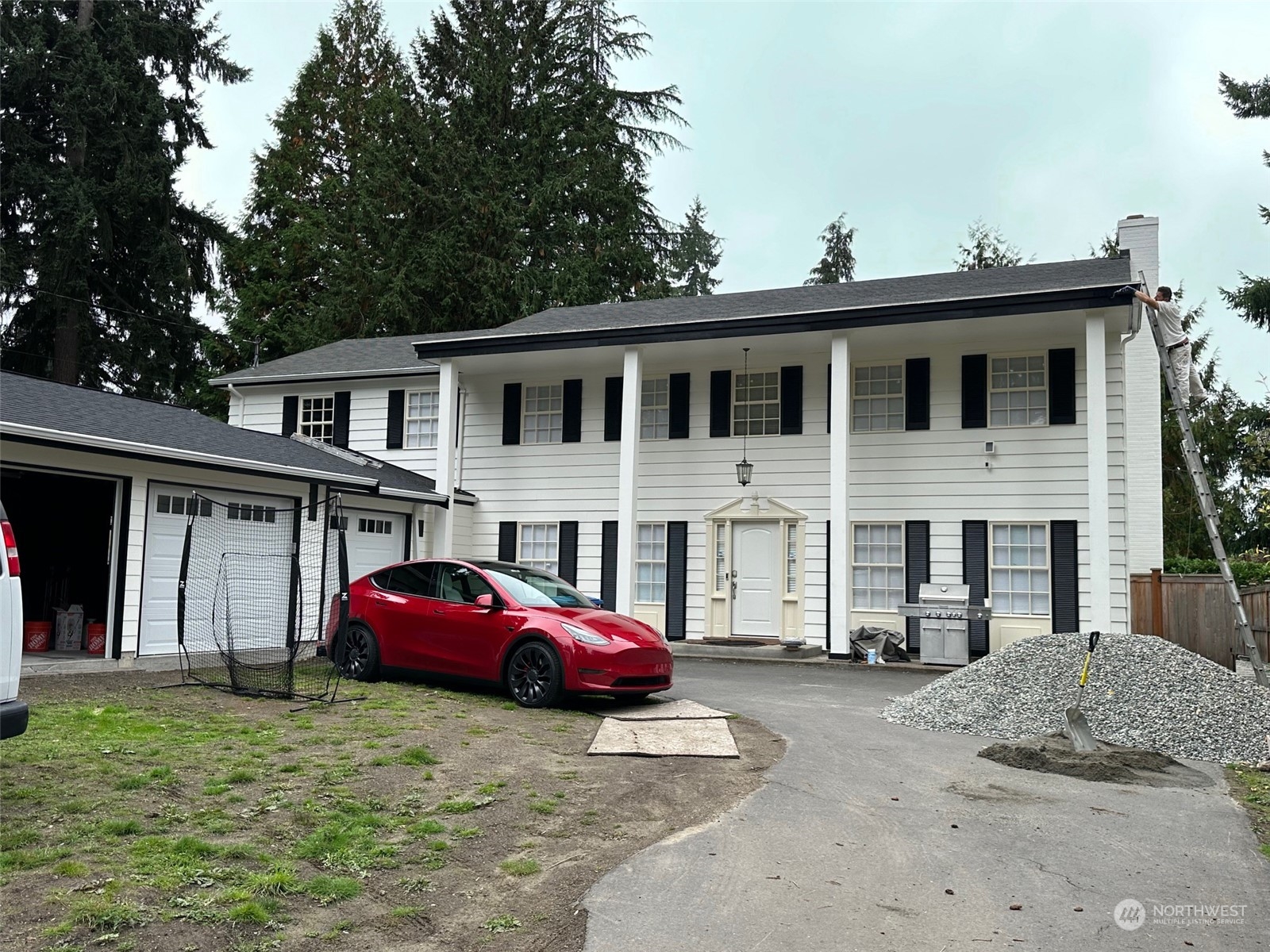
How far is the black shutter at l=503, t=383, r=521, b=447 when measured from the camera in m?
20.1

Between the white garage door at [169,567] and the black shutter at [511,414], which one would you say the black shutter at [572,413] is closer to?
the black shutter at [511,414]

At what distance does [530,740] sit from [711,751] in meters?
1.49

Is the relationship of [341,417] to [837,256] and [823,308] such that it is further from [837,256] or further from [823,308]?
[837,256]

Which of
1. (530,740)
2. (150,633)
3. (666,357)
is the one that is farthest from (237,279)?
(530,740)

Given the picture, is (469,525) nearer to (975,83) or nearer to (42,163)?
(975,83)

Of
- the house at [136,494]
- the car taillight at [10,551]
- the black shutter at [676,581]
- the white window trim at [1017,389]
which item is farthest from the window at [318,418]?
the car taillight at [10,551]

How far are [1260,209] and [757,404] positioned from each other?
1516 cm

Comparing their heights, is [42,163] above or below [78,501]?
above

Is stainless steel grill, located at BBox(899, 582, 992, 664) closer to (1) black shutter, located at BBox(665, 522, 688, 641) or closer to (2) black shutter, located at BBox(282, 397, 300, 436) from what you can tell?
(1) black shutter, located at BBox(665, 522, 688, 641)

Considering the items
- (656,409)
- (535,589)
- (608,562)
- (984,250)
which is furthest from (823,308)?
(984,250)

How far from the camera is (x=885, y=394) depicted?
57.4 ft

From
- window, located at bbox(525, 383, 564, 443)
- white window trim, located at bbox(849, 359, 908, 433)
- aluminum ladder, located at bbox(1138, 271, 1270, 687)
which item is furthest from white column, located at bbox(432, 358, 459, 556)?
aluminum ladder, located at bbox(1138, 271, 1270, 687)

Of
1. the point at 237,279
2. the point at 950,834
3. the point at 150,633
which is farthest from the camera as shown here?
the point at 237,279

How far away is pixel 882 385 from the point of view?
1755 centimetres
